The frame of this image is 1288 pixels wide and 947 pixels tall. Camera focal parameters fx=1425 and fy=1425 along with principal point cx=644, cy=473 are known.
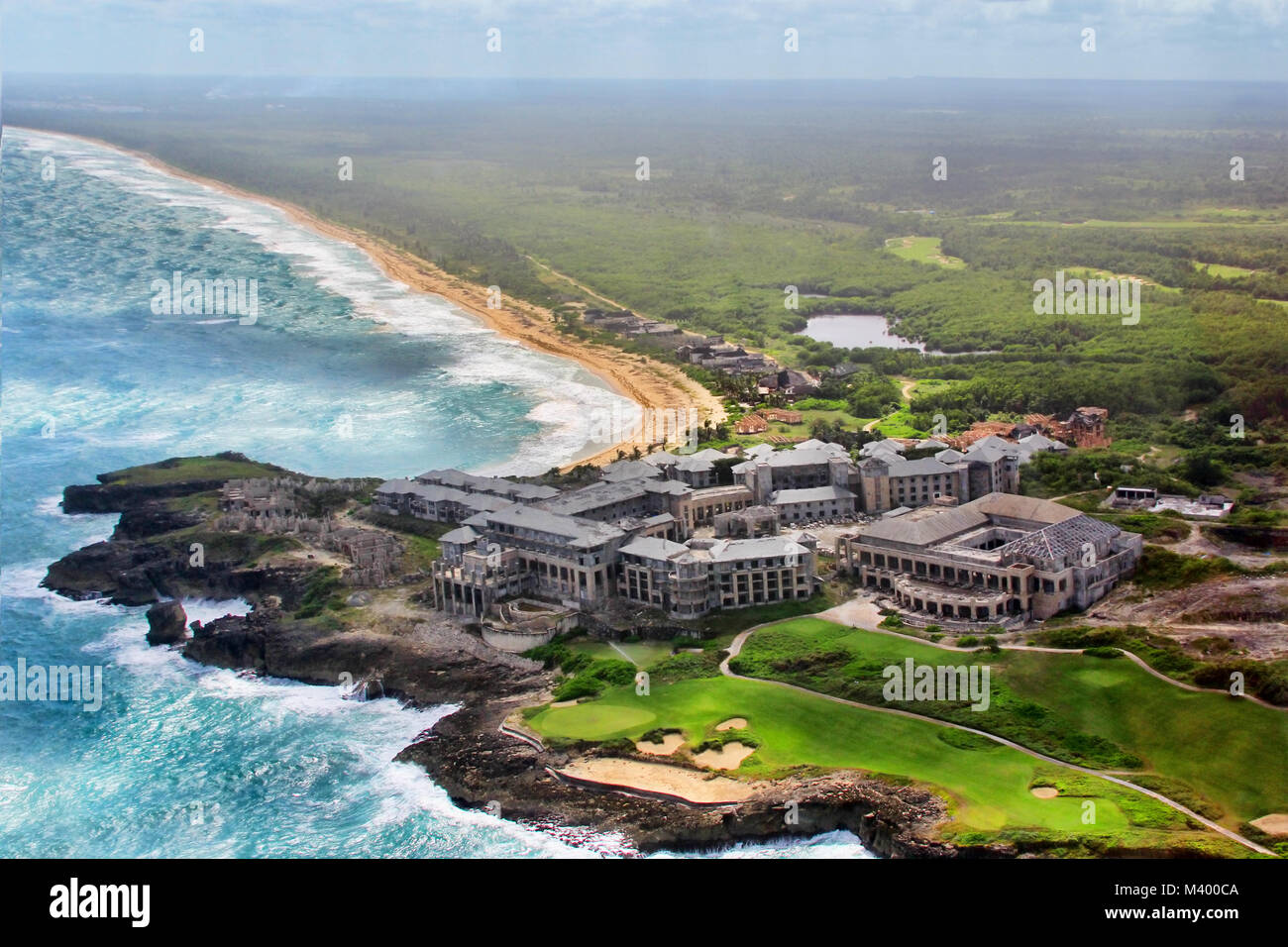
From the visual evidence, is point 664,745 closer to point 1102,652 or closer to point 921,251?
point 1102,652

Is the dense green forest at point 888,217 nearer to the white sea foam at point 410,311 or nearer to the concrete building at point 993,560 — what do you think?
the white sea foam at point 410,311

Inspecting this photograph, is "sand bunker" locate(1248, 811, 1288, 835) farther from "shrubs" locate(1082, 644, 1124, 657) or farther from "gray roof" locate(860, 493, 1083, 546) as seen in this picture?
"gray roof" locate(860, 493, 1083, 546)

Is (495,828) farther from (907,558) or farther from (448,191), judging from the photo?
(448,191)

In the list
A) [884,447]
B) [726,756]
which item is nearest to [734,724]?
[726,756]

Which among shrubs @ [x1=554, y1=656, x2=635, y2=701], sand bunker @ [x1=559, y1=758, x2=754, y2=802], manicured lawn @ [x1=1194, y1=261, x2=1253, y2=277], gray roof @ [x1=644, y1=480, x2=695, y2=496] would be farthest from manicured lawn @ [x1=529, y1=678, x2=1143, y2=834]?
manicured lawn @ [x1=1194, y1=261, x2=1253, y2=277]
